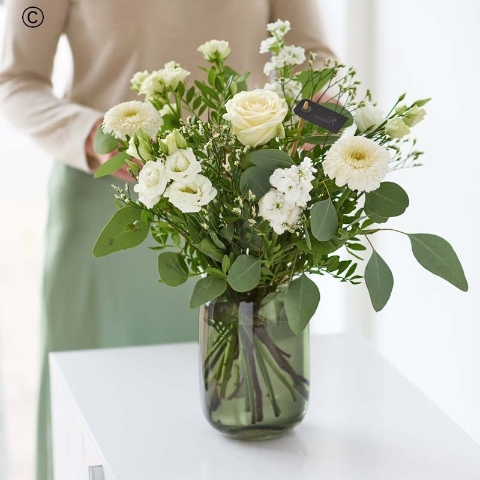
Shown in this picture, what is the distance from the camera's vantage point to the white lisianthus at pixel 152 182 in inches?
34.2

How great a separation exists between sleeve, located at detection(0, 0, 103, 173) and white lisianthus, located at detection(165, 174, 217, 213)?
663 millimetres

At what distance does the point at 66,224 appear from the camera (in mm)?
1619

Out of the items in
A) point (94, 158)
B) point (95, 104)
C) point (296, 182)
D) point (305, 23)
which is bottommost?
point (296, 182)

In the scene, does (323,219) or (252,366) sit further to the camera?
(252,366)

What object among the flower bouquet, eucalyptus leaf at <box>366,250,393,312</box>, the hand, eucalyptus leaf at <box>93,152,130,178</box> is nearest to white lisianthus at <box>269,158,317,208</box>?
the flower bouquet

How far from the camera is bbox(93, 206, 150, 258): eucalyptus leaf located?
3.15ft

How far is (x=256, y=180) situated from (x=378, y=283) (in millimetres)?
162

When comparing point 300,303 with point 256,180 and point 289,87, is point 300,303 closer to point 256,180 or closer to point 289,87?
point 256,180

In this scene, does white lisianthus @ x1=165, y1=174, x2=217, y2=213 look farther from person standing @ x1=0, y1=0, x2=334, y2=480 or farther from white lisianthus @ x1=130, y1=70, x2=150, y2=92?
person standing @ x1=0, y1=0, x2=334, y2=480

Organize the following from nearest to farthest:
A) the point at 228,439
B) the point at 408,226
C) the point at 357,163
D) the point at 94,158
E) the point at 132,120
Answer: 1. the point at 357,163
2. the point at 132,120
3. the point at 228,439
4. the point at 94,158
5. the point at 408,226

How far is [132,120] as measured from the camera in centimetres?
95

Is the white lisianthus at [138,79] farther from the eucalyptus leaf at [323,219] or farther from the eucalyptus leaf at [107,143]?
the eucalyptus leaf at [323,219]

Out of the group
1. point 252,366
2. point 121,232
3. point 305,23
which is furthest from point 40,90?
point 252,366

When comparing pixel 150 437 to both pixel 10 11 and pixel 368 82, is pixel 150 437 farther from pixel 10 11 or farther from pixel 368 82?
pixel 368 82
